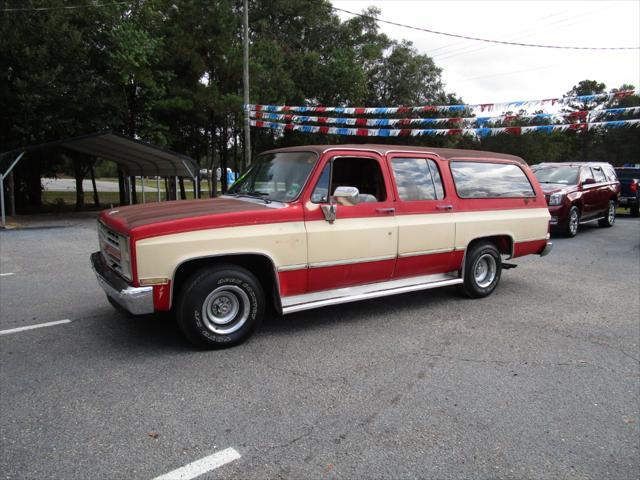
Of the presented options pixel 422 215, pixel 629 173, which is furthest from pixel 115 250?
pixel 629 173

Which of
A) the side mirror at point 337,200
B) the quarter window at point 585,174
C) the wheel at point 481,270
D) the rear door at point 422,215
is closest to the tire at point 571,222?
the quarter window at point 585,174

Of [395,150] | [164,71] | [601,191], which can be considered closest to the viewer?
[395,150]

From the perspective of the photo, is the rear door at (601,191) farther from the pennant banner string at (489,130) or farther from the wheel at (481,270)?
the wheel at (481,270)

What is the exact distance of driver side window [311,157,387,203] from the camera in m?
4.77

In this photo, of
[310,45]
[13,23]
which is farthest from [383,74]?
[13,23]

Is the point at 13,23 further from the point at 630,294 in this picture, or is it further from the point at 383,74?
the point at 383,74

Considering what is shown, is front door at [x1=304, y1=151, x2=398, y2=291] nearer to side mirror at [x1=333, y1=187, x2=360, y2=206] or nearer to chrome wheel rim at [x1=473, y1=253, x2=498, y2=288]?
side mirror at [x1=333, y1=187, x2=360, y2=206]

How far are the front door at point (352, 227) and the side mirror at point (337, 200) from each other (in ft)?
0.14

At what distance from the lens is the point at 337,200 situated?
4785 millimetres

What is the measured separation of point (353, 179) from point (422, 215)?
0.94 meters

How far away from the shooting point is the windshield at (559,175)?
1257cm

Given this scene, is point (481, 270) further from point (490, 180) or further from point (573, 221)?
point (573, 221)

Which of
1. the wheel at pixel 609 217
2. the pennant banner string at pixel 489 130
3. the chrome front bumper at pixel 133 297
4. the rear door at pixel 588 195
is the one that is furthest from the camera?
the wheel at pixel 609 217

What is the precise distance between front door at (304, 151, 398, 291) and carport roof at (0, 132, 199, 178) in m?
10.8
